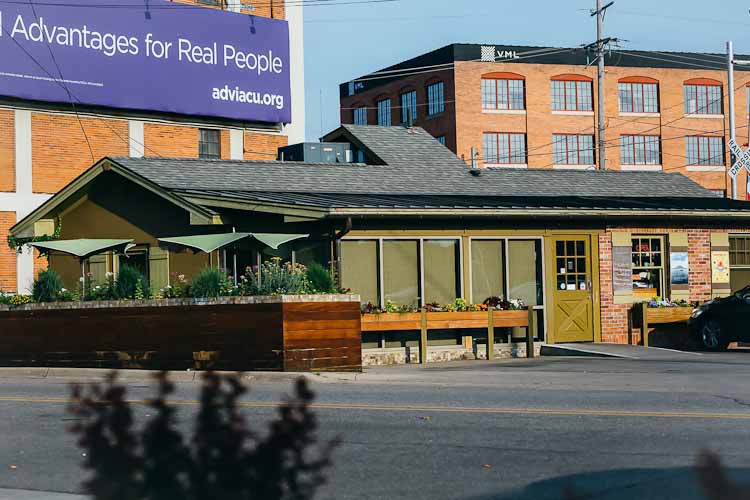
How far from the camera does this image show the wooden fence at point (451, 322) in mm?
22672

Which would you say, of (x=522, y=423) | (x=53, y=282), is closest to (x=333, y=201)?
(x=53, y=282)

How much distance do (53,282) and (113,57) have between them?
19810mm

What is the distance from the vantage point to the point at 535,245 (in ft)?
82.8

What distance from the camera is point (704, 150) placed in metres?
70.8

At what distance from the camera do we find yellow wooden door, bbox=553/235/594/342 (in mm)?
25359

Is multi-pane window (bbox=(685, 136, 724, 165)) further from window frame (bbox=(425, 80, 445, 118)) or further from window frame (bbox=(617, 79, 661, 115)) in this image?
window frame (bbox=(425, 80, 445, 118))

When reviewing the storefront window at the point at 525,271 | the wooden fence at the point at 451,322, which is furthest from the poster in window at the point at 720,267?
the wooden fence at the point at 451,322

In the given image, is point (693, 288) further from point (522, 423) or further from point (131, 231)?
point (522, 423)

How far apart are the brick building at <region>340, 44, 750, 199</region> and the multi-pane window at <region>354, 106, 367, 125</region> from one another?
4.81 m

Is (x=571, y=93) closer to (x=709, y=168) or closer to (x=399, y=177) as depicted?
(x=709, y=168)

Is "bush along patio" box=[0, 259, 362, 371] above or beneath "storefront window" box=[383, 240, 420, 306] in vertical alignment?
beneath

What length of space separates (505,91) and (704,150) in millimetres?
13471

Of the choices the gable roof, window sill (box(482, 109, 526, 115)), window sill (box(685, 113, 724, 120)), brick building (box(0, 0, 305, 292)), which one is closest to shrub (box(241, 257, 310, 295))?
the gable roof

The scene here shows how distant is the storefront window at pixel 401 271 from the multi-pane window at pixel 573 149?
45.6m
